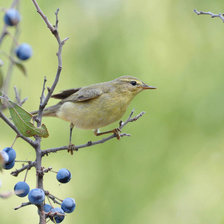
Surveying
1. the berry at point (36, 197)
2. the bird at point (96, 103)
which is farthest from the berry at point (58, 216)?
the bird at point (96, 103)

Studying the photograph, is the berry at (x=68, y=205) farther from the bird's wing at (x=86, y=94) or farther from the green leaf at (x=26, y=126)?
the bird's wing at (x=86, y=94)

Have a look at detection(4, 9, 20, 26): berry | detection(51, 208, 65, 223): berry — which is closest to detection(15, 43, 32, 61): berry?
detection(4, 9, 20, 26): berry

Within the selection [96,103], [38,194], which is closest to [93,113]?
[96,103]

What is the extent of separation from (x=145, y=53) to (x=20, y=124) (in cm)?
443

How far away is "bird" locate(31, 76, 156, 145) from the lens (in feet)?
15.6

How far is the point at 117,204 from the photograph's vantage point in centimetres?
576

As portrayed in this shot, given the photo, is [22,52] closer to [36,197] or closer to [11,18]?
[11,18]

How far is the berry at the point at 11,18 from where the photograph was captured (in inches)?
73.8

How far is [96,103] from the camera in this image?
16.3 feet

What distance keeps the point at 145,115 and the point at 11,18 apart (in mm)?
4353

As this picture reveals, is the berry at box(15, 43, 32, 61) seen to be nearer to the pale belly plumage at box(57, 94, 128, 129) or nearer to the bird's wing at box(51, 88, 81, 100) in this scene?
the pale belly plumage at box(57, 94, 128, 129)

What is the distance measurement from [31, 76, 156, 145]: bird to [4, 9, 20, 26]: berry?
2.81 m

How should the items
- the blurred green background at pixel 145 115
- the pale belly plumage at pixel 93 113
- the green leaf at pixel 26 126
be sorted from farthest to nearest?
the blurred green background at pixel 145 115
the pale belly plumage at pixel 93 113
the green leaf at pixel 26 126

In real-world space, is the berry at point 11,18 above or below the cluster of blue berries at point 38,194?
above
